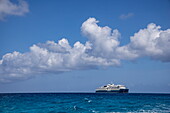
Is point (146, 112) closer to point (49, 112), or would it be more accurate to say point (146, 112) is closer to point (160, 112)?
point (160, 112)

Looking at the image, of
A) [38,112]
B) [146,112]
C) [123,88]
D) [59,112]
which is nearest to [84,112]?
[59,112]

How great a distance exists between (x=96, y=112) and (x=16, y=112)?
16826mm

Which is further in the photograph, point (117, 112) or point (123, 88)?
point (123, 88)

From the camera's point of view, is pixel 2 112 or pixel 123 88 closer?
pixel 2 112

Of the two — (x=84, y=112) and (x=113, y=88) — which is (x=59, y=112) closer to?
(x=84, y=112)

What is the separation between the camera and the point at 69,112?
44.0 metres

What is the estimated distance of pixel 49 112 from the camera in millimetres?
43875

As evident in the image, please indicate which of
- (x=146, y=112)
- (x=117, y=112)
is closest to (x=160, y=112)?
(x=146, y=112)

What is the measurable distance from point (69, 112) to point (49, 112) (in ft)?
13.6

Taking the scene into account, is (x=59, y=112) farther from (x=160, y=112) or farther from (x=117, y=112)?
(x=160, y=112)

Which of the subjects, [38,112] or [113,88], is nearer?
[38,112]

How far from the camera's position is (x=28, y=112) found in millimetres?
44281

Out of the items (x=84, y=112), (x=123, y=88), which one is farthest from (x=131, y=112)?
(x=123, y=88)

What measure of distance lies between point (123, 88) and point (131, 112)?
15420 cm
